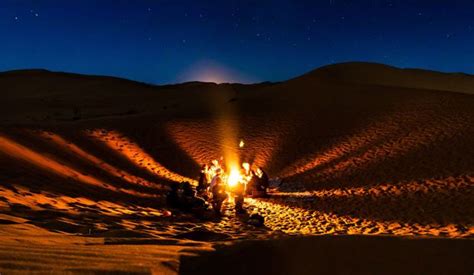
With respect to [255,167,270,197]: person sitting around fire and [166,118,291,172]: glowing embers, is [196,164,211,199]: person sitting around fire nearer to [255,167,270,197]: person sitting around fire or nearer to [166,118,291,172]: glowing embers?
[255,167,270,197]: person sitting around fire

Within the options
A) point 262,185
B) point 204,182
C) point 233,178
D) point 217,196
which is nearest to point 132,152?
point 233,178

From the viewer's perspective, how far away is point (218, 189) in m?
11.6

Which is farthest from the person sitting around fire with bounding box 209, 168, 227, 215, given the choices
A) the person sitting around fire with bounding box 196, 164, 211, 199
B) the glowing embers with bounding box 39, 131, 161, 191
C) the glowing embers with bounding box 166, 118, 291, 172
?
the glowing embers with bounding box 166, 118, 291, 172

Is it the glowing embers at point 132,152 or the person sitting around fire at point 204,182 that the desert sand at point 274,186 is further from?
the person sitting around fire at point 204,182

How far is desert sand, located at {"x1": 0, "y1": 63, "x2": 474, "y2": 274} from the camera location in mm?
4660

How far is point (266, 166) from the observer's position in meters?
19.6

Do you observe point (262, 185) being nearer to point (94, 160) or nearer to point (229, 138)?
point (94, 160)

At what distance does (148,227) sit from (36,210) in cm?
211

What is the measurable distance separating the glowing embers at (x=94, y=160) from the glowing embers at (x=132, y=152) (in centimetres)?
171

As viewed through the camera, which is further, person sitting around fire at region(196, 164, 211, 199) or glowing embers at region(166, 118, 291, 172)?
glowing embers at region(166, 118, 291, 172)

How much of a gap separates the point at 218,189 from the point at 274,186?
15.8 feet

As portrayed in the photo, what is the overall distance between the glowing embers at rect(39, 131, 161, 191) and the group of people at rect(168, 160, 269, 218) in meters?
1.79

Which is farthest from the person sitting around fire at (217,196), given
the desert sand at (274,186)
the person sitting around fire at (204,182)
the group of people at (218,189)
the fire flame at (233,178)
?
the fire flame at (233,178)

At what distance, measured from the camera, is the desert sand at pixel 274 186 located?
4660mm
